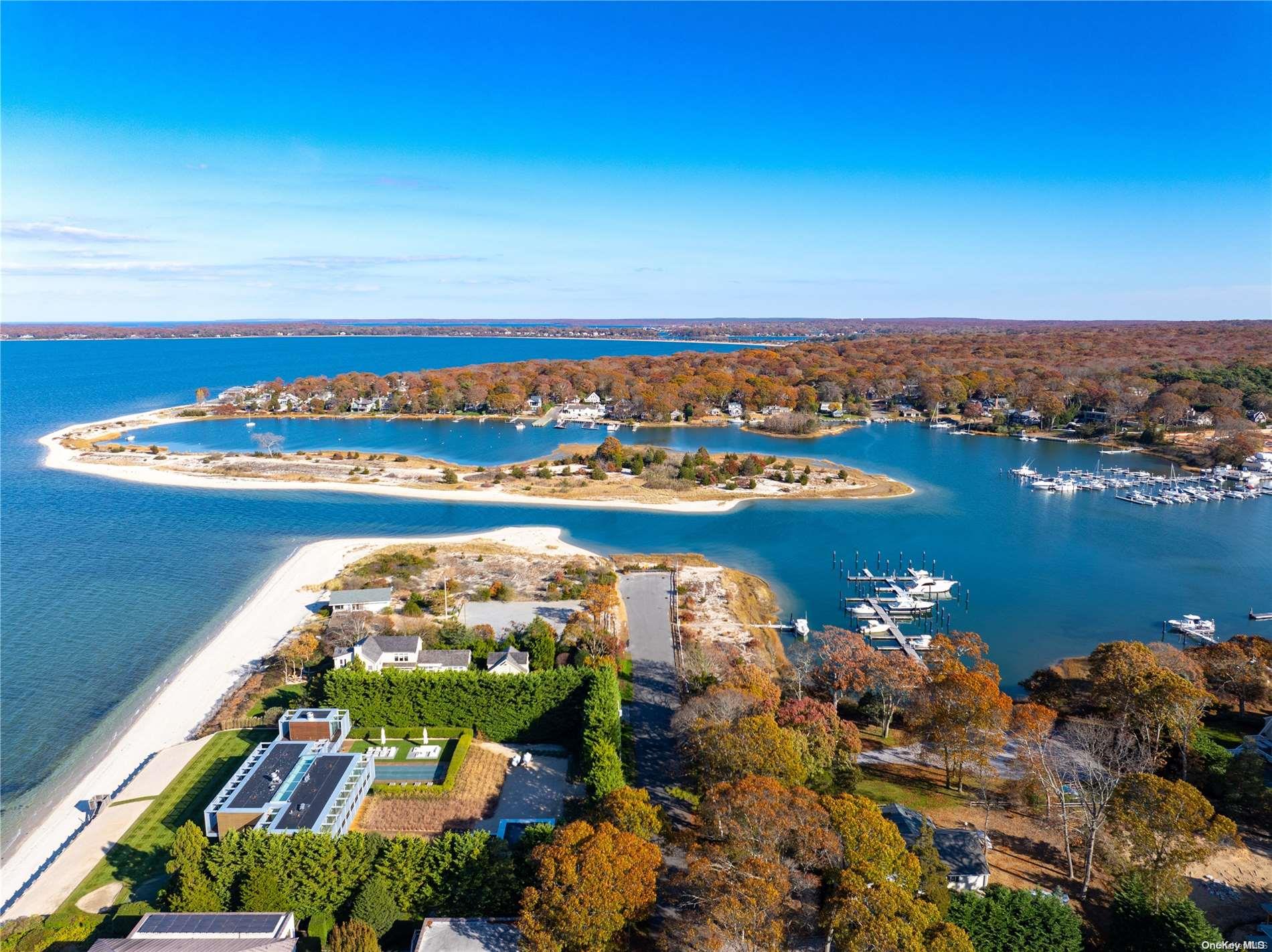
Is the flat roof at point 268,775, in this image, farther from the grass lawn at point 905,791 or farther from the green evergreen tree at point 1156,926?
the green evergreen tree at point 1156,926

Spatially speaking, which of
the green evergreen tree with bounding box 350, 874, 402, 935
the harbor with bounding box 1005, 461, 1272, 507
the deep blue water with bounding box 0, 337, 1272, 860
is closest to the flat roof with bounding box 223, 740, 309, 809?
the green evergreen tree with bounding box 350, 874, 402, 935

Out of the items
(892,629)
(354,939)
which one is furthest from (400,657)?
(892,629)

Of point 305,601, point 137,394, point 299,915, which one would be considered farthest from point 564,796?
point 137,394

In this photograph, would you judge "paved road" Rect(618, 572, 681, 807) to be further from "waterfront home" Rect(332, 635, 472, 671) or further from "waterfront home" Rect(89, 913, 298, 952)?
"waterfront home" Rect(89, 913, 298, 952)

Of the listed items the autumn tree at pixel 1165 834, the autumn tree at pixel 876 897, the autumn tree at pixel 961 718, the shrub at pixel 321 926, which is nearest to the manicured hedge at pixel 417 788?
the shrub at pixel 321 926

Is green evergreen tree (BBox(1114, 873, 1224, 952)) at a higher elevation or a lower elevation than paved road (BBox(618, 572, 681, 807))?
higher

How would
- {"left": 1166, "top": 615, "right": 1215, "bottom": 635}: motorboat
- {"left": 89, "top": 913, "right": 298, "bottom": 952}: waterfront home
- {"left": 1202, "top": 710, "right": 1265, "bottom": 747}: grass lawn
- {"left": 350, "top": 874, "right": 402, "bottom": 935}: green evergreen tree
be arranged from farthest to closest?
{"left": 1166, "top": 615, "right": 1215, "bottom": 635}: motorboat
{"left": 1202, "top": 710, "right": 1265, "bottom": 747}: grass lawn
{"left": 350, "top": 874, "right": 402, "bottom": 935}: green evergreen tree
{"left": 89, "top": 913, "right": 298, "bottom": 952}: waterfront home

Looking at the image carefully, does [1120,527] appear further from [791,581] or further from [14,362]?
[14,362]

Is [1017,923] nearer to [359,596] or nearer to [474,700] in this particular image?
[474,700]
